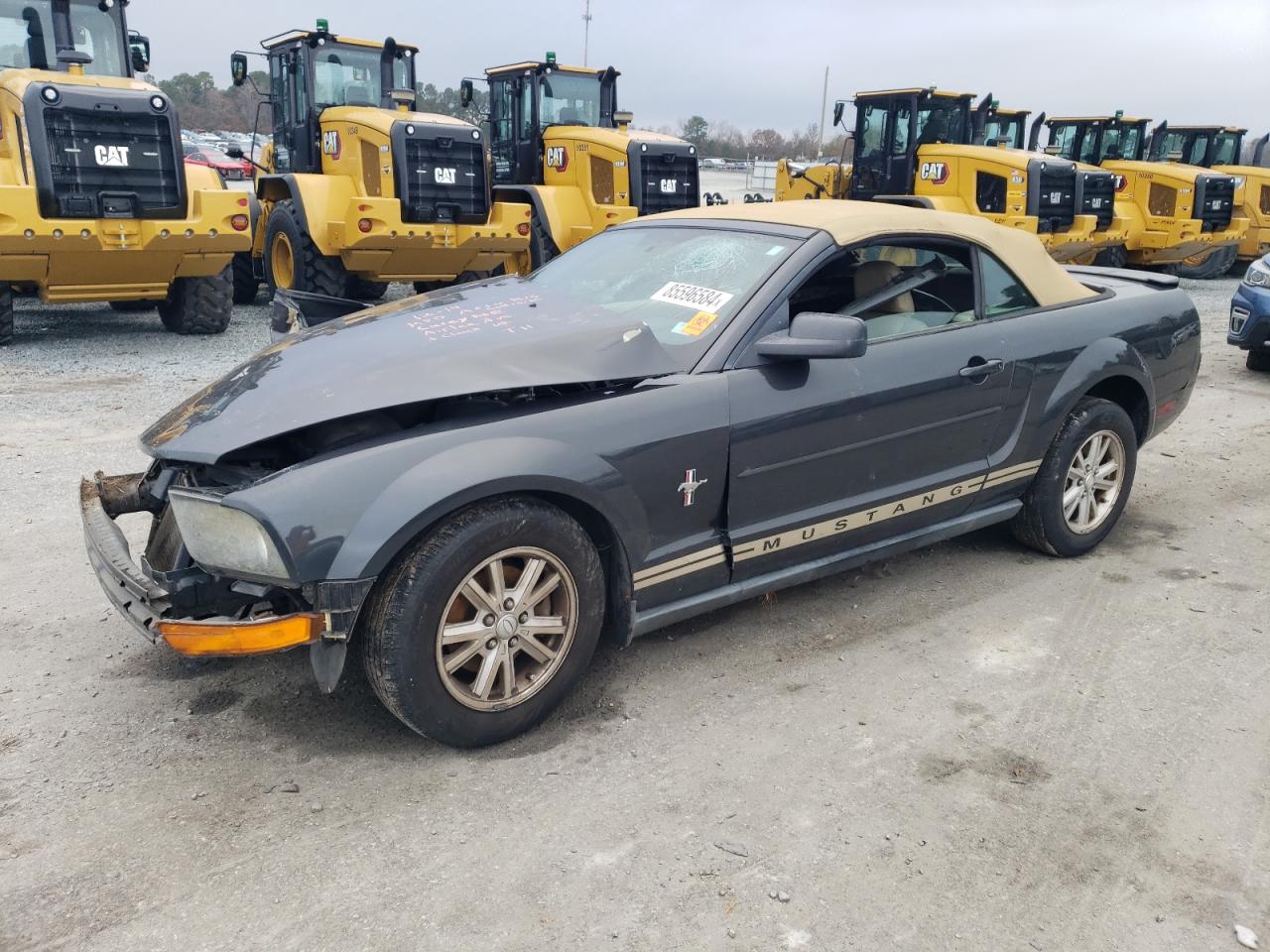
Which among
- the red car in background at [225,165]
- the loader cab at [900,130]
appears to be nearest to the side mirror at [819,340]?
the loader cab at [900,130]

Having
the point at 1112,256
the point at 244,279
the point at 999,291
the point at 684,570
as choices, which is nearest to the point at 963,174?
the point at 1112,256

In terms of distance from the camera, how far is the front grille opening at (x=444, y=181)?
9844mm

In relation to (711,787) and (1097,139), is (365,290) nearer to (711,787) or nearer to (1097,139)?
(711,787)

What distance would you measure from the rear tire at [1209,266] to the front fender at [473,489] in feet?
54.5

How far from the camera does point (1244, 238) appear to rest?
56.3 ft

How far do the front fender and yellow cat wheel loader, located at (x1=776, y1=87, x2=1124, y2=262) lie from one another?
10828 millimetres

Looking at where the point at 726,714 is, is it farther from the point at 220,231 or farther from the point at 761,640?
the point at 220,231

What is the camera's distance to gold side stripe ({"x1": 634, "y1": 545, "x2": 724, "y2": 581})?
320 cm

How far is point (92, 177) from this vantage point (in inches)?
322

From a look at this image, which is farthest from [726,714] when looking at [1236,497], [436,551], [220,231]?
[220,231]

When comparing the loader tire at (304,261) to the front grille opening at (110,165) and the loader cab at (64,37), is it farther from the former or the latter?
the loader cab at (64,37)

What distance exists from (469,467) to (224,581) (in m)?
0.77

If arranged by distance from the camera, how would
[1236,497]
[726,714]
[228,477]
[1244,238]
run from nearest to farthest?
[228,477] → [726,714] → [1236,497] → [1244,238]

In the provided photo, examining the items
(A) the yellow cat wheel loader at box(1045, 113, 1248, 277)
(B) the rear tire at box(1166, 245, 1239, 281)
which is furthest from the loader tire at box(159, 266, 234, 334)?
(B) the rear tire at box(1166, 245, 1239, 281)
